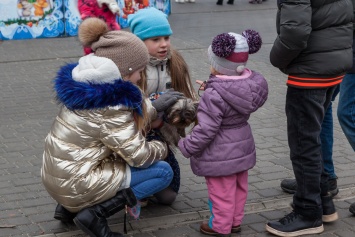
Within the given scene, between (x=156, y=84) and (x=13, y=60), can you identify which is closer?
(x=156, y=84)

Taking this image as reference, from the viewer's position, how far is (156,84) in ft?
16.4

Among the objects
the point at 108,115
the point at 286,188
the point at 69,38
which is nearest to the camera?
the point at 108,115

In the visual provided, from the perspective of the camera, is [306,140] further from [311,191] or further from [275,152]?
[275,152]

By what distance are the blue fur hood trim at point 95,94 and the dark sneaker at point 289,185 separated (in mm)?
1549

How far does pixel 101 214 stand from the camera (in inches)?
173

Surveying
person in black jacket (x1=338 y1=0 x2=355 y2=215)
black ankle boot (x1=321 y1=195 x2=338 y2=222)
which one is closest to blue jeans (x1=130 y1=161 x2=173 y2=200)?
black ankle boot (x1=321 y1=195 x2=338 y2=222)

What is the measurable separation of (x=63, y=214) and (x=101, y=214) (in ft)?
1.42

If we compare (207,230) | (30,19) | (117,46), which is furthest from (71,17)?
(207,230)

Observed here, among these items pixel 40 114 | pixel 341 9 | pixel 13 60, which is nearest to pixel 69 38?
pixel 13 60

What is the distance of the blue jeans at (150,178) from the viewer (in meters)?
4.53

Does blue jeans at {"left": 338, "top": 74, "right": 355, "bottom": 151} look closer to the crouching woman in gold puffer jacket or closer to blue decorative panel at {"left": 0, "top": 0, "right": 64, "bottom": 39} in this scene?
the crouching woman in gold puffer jacket

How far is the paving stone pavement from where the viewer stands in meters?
4.79

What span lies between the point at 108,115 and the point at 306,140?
123 centimetres

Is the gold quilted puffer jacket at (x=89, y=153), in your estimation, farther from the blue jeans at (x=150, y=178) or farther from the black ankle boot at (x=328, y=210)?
the black ankle boot at (x=328, y=210)
